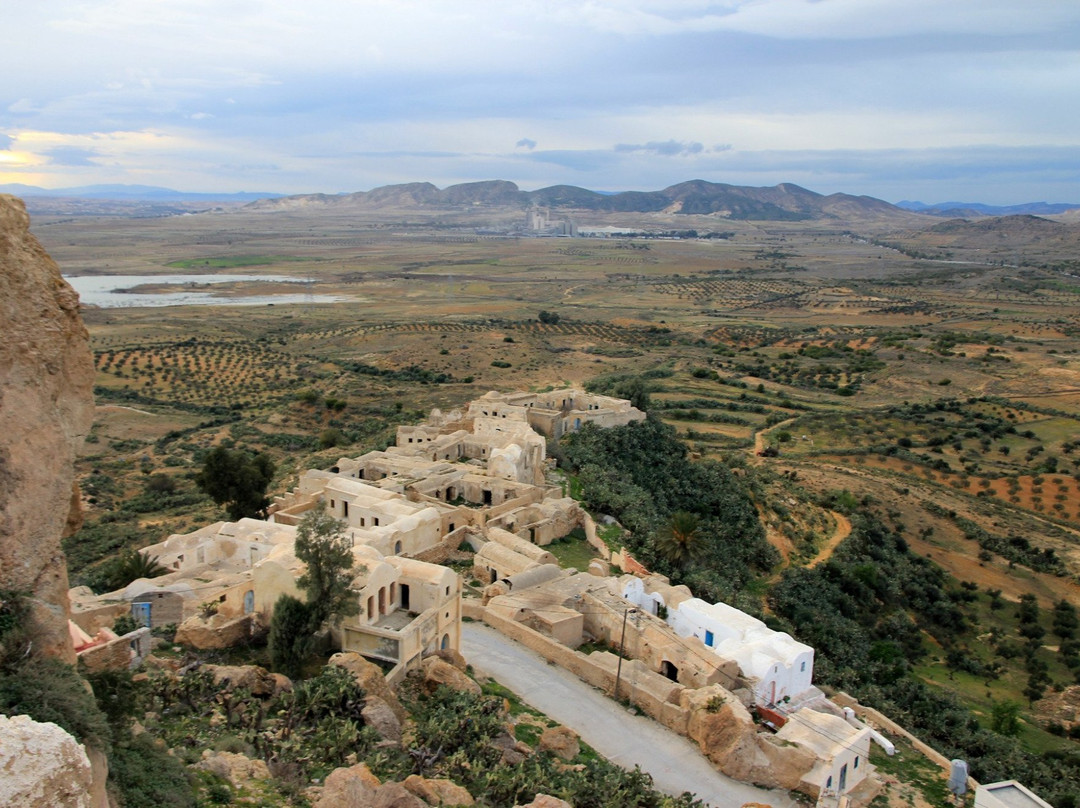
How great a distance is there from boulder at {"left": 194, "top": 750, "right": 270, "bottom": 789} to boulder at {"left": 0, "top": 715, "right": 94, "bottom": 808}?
4607 mm

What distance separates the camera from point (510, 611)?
73.8 feet

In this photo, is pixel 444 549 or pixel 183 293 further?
pixel 183 293

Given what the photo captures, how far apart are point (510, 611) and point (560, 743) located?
6.22 m

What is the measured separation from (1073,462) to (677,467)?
28.6m

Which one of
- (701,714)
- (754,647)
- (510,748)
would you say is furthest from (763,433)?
(510,748)

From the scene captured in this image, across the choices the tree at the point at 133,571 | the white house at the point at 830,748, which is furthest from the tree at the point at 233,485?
the white house at the point at 830,748

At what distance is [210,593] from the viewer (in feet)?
67.9

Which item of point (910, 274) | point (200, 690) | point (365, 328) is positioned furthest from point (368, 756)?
point (910, 274)

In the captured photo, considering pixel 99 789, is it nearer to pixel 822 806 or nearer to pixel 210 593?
pixel 210 593

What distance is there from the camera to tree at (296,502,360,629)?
17094 mm

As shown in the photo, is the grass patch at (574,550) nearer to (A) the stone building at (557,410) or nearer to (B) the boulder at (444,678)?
(A) the stone building at (557,410)

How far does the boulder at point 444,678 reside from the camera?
56.7ft

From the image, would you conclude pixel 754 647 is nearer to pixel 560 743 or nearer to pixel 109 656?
pixel 560 743

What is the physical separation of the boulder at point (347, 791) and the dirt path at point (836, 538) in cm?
3039
